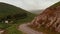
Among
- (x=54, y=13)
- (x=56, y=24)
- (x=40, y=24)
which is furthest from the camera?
(x=40, y=24)

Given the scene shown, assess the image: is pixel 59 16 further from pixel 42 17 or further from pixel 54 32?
pixel 42 17

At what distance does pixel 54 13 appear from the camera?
84000 millimetres

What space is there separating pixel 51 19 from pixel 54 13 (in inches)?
113

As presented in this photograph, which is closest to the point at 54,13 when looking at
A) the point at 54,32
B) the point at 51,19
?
the point at 51,19

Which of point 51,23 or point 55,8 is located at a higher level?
point 55,8

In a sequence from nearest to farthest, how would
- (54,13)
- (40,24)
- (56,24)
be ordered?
(56,24)
(54,13)
(40,24)

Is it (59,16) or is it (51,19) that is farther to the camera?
(51,19)

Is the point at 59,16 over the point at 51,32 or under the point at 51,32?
over

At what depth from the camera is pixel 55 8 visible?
86.2 m

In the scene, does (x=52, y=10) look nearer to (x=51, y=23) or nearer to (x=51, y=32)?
(x=51, y=23)

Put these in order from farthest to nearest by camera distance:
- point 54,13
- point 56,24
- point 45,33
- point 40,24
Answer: point 40,24 < point 54,13 < point 56,24 < point 45,33

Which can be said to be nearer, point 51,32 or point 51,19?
point 51,32

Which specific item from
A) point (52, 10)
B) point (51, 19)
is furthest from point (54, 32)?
point (52, 10)

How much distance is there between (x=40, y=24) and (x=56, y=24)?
15596 mm
